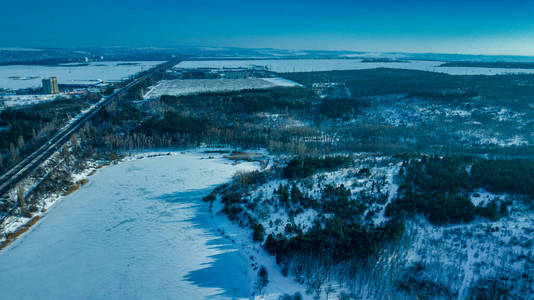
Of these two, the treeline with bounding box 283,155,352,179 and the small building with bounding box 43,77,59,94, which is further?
the small building with bounding box 43,77,59,94

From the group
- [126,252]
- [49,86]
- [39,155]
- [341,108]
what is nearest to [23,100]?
[49,86]

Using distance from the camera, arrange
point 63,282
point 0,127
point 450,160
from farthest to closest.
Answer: point 0,127 → point 450,160 → point 63,282

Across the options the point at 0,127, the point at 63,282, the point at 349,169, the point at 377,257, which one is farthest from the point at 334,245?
the point at 0,127

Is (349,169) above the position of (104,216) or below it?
above

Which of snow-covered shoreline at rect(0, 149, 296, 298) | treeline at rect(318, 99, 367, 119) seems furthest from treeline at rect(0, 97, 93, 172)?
treeline at rect(318, 99, 367, 119)

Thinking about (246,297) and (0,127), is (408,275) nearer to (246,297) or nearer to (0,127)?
(246,297)

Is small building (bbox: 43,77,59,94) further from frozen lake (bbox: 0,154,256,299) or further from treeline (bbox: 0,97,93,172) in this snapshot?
frozen lake (bbox: 0,154,256,299)

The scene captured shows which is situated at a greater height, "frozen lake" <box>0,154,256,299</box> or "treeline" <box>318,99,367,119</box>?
"treeline" <box>318,99,367,119</box>

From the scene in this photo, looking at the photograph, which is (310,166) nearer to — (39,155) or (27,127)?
(39,155)
